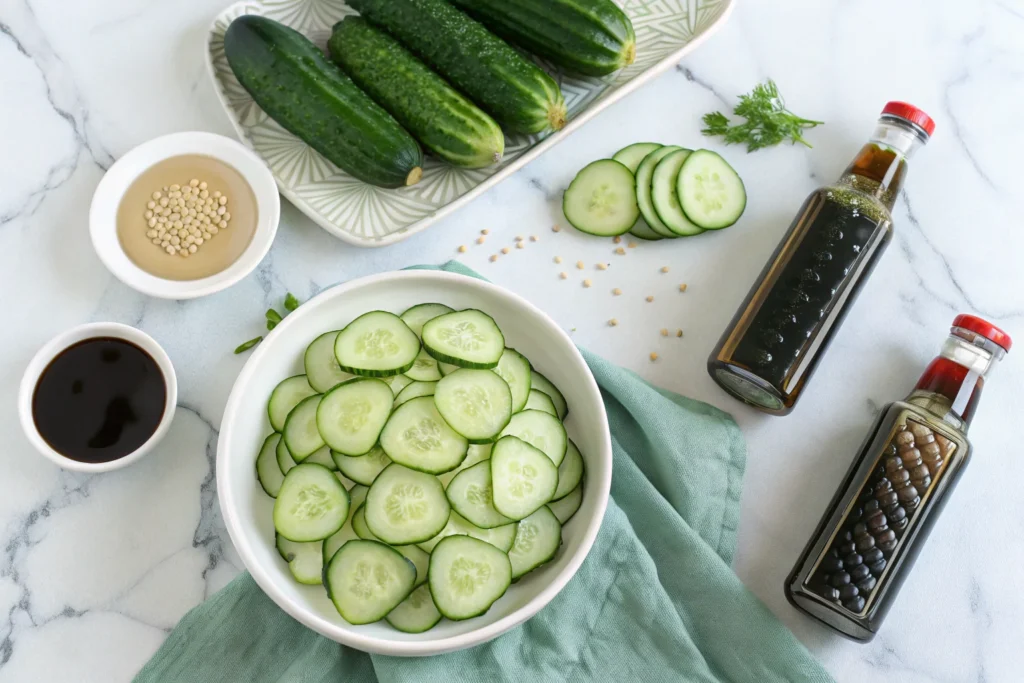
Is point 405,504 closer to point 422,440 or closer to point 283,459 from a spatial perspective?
point 422,440

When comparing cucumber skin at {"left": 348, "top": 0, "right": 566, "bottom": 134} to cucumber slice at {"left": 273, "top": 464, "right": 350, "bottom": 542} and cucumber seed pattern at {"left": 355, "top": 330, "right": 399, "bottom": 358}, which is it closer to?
cucumber seed pattern at {"left": 355, "top": 330, "right": 399, "bottom": 358}

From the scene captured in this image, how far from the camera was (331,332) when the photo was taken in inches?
65.0

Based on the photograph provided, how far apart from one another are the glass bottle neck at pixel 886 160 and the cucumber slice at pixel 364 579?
4.39 ft

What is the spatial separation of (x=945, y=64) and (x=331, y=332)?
5.87 ft

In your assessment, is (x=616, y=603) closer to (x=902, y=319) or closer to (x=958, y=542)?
(x=958, y=542)

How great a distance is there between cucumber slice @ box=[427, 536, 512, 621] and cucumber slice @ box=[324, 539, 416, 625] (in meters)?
0.06

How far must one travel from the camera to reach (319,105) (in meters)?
1.87

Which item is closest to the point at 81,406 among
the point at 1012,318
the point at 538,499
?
the point at 538,499

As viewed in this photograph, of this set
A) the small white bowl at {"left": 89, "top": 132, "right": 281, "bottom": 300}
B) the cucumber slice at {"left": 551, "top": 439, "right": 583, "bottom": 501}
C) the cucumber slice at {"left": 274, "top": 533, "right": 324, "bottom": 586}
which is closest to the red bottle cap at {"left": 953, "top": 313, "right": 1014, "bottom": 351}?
the cucumber slice at {"left": 551, "top": 439, "right": 583, "bottom": 501}

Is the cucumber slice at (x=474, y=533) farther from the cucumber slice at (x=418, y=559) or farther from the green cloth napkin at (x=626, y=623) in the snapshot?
the green cloth napkin at (x=626, y=623)

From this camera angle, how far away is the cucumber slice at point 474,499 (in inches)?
59.1

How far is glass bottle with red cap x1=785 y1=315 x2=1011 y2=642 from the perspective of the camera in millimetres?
1697

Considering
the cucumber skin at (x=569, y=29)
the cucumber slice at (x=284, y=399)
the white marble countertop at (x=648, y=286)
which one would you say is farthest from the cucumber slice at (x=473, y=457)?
the cucumber skin at (x=569, y=29)

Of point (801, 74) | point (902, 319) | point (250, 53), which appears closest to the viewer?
point (250, 53)
